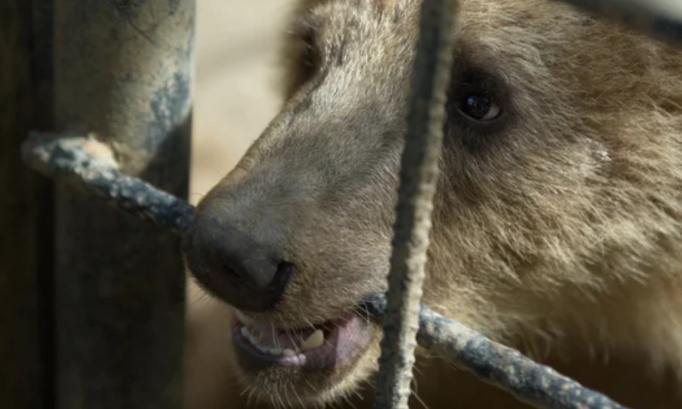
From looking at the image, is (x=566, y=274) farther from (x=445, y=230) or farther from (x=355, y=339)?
(x=355, y=339)

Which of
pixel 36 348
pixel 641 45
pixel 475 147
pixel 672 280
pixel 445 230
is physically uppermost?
pixel 641 45

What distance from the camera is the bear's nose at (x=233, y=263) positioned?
1.48 meters

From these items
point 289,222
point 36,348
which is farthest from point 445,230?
point 36,348

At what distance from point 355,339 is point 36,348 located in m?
0.69

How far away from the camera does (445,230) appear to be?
184 centimetres

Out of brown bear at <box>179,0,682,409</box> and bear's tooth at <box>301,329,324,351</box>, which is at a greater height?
brown bear at <box>179,0,682,409</box>

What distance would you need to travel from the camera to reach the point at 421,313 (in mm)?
1269

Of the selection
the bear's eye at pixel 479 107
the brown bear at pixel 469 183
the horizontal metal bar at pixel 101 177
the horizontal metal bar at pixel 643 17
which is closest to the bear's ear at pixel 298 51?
the brown bear at pixel 469 183

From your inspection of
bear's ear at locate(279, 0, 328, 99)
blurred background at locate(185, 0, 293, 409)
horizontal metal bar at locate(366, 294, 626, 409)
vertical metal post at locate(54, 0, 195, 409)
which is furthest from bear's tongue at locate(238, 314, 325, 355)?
blurred background at locate(185, 0, 293, 409)

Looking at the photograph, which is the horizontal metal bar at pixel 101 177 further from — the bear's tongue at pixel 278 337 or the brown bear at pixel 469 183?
the bear's tongue at pixel 278 337

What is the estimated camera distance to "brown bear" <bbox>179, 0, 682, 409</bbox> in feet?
5.37

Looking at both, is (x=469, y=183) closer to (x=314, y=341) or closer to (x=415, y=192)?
(x=314, y=341)

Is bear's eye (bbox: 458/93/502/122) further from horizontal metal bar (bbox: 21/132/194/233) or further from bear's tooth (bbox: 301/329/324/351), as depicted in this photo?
horizontal metal bar (bbox: 21/132/194/233)

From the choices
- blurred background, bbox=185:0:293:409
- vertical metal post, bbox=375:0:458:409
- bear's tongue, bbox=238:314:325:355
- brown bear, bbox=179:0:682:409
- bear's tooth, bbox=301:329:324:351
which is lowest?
blurred background, bbox=185:0:293:409
